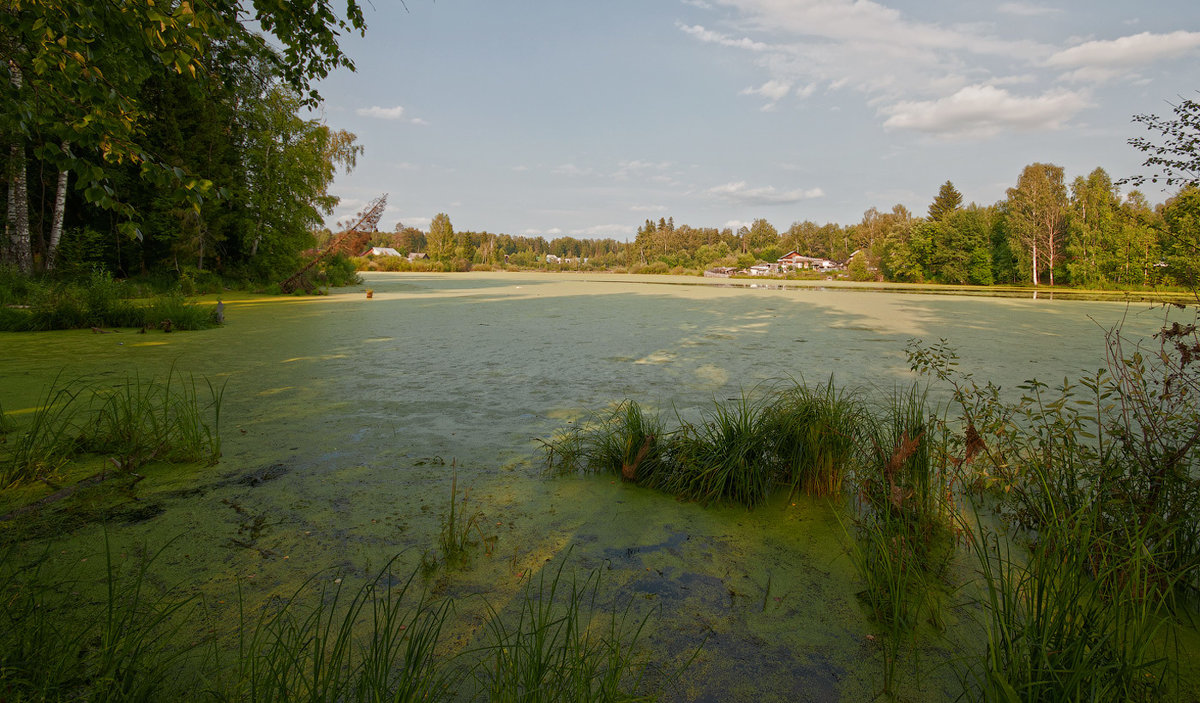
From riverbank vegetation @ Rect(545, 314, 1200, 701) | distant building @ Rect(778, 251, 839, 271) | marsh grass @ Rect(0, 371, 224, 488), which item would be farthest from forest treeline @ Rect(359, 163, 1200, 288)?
marsh grass @ Rect(0, 371, 224, 488)

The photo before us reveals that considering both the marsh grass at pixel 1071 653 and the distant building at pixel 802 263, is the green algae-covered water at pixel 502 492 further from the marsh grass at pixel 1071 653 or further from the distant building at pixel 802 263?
the distant building at pixel 802 263

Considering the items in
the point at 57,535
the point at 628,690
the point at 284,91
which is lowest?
the point at 628,690

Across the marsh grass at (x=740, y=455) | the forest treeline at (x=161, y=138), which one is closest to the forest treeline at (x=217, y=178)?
the forest treeline at (x=161, y=138)

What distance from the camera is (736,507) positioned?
215 centimetres

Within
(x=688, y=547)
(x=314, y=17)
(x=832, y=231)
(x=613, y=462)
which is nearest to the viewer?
(x=688, y=547)

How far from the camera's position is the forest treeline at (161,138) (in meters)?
1.50

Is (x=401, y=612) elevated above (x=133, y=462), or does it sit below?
below

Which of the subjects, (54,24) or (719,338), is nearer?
(54,24)

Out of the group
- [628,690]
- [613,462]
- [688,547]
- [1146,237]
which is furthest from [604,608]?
[1146,237]

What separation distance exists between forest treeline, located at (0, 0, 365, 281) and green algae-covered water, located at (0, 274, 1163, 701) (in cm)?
98

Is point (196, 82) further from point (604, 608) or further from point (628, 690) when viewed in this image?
point (628, 690)

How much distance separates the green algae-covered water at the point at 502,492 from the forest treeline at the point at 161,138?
983 millimetres

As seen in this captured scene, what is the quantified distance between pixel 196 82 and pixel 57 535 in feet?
4.82

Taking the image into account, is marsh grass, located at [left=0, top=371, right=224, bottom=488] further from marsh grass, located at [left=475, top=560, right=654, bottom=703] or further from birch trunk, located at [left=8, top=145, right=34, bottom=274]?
birch trunk, located at [left=8, top=145, right=34, bottom=274]
